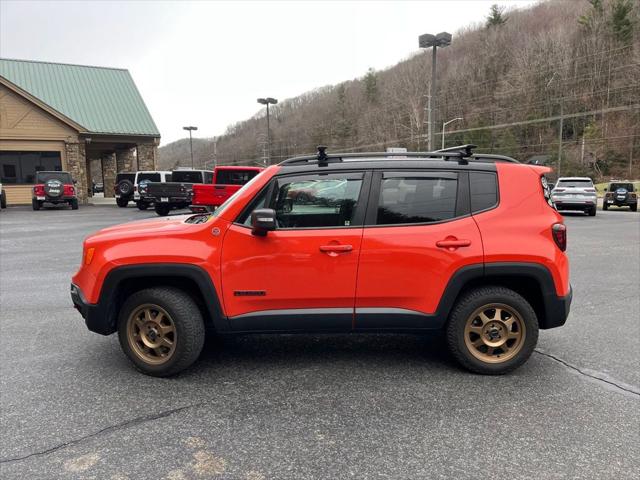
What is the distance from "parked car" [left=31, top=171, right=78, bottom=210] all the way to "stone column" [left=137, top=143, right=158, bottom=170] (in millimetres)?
8771

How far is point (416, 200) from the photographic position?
3.87m

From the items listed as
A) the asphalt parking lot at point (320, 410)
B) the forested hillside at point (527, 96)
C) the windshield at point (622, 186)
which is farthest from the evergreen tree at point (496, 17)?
the asphalt parking lot at point (320, 410)

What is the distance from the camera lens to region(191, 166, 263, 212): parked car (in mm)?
16078

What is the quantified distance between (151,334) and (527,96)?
76.7 m

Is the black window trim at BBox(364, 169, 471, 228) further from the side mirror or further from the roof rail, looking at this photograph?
the side mirror

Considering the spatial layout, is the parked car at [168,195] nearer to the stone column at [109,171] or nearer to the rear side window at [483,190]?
the rear side window at [483,190]

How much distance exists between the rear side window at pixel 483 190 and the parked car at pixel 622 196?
85.2 feet

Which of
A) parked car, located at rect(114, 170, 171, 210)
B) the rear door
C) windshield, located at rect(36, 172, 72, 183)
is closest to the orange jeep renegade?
the rear door

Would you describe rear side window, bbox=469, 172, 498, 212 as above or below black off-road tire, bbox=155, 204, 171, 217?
above

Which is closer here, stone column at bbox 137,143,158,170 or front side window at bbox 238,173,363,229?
front side window at bbox 238,173,363,229

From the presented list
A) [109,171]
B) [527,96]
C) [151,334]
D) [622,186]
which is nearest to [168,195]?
[151,334]

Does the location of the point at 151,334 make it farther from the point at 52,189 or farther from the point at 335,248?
the point at 52,189

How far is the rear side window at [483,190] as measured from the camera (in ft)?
12.8

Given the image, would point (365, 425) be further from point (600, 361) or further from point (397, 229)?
point (600, 361)
